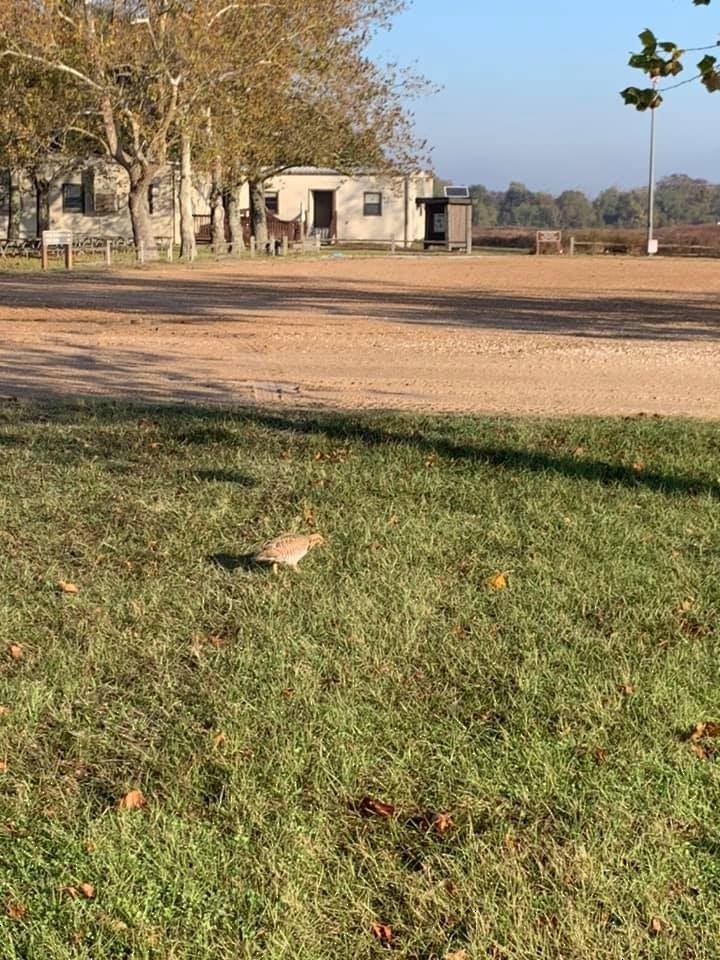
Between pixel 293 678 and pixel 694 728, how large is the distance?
4.26ft

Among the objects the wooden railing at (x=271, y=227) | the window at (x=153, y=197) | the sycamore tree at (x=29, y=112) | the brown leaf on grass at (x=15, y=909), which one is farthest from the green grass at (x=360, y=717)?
the wooden railing at (x=271, y=227)

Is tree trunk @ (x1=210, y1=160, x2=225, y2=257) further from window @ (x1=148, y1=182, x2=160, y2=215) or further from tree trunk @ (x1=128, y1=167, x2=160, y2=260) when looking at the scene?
window @ (x1=148, y1=182, x2=160, y2=215)

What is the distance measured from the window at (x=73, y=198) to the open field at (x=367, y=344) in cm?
2704

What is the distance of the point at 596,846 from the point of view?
9.71 feet

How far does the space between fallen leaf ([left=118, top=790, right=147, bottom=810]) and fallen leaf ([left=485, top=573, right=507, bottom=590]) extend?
208cm

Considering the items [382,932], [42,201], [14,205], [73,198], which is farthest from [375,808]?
[73,198]

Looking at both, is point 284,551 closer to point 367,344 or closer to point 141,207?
point 367,344

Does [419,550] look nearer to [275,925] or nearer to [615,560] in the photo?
[615,560]

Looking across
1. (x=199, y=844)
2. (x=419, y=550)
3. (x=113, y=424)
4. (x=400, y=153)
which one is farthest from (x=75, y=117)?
(x=199, y=844)

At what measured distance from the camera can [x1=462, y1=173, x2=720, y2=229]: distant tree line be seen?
148 meters

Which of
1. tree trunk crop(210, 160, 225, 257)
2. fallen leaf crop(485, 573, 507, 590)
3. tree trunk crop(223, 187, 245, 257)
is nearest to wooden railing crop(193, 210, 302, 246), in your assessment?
tree trunk crop(223, 187, 245, 257)

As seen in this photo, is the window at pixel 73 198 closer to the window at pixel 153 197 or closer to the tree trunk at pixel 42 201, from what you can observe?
the tree trunk at pixel 42 201

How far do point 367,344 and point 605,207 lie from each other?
152 meters

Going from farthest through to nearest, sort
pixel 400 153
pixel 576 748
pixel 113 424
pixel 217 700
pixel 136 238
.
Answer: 1. pixel 400 153
2. pixel 136 238
3. pixel 113 424
4. pixel 217 700
5. pixel 576 748
